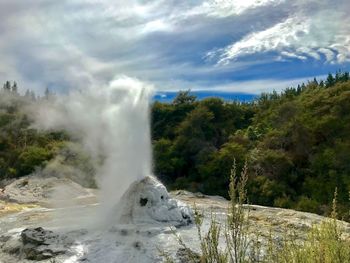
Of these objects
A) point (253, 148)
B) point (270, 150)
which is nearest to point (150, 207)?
point (270, 150)

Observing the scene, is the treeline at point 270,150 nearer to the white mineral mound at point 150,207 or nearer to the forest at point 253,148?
the forest at point 253,148

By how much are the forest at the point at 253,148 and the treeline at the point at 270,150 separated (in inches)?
1.9

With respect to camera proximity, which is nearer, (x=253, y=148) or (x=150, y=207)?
(x=150, y=207)

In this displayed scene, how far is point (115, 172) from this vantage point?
18.6m

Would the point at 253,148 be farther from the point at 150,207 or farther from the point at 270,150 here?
the point at 150,207

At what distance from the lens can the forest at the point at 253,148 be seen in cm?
2333

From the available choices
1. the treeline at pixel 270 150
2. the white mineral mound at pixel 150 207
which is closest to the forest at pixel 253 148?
the treeline at pixel 270 150

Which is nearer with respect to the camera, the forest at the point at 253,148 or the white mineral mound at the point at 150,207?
the white mineral mound at the point at 150,207

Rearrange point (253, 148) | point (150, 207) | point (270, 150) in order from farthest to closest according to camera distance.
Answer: point (253, 148), point (270, 150), point (150, 207)

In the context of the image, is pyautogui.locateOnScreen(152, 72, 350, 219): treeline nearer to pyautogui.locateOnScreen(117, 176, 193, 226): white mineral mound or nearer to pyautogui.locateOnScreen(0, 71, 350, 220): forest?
pyautogui.locateOnScreen(0, 71, 350, 220): forest

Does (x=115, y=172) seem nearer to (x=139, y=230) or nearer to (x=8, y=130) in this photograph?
(x=139, y=230)

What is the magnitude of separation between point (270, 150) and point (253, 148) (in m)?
2.62

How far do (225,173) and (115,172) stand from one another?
10142mm

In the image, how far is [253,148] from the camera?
2878 cm
